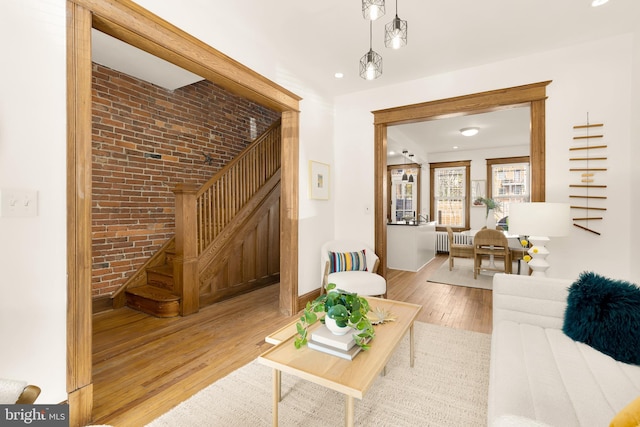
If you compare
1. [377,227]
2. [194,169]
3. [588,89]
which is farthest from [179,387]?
[588,89]

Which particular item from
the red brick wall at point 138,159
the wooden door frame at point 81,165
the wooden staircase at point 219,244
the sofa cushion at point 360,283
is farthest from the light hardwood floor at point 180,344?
the red brick wall at point 138,159

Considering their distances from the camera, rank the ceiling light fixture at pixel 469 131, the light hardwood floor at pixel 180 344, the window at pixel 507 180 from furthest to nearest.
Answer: the window at pixel 507 180 → the ceiling light fixture at pixel 469 131 → the light hardwood floor at pixel 180 344

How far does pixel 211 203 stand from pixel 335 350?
2.72 meters

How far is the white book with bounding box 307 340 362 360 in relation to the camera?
1.54 metres

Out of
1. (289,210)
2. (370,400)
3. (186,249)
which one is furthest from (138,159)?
(370,400)

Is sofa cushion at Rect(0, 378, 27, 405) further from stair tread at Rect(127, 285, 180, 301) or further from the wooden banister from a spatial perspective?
the wooden banister

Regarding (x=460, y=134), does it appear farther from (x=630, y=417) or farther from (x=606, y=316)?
(x=630, y=417)

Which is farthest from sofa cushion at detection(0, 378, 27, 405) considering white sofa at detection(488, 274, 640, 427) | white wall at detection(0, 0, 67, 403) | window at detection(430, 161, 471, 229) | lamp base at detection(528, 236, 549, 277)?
window at detection(430, 161, 471, 229)

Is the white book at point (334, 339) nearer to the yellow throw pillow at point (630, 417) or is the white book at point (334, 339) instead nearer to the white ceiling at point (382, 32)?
the yellow throw pillow at point (630, 417)

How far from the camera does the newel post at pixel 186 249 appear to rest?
3309 mm

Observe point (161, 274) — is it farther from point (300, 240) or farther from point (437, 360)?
point (437, 360)

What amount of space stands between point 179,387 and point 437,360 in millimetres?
1924

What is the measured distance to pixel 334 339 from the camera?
62.7 inches
